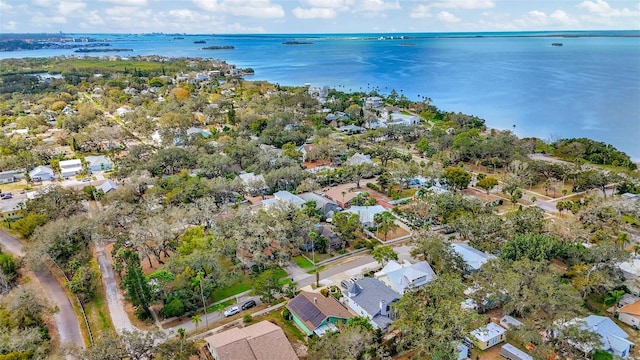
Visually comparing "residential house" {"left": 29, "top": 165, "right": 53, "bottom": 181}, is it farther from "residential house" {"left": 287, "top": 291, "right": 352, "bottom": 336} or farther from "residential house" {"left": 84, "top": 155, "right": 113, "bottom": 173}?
"residential house" {"left": 287, "top": 291, "right": 352, "bottom": 336}

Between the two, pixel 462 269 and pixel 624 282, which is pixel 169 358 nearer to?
pixel 462 269

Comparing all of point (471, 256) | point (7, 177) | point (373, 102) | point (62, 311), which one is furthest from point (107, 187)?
point (373, 102)

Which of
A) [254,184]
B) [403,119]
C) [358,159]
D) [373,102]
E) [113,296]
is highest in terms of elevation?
[373,102]

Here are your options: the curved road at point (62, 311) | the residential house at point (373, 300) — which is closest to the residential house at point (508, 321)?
the residential house at point (373, 300)

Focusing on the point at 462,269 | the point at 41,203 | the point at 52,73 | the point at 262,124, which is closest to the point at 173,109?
the point at 262,124

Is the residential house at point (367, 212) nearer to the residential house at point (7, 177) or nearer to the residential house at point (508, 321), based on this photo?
→ the residential house at point (508, 321)

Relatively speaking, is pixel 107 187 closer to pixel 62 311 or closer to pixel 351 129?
pixel 62 311
